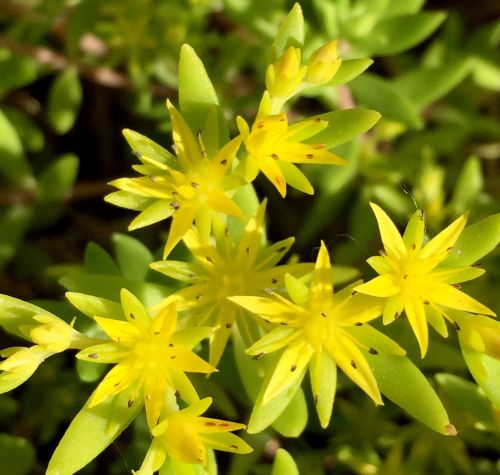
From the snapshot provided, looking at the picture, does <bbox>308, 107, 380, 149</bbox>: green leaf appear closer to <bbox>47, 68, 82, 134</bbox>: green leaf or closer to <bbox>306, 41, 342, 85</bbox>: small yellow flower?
<bbox>306, 41, 342, 85</bbox>: small yellow flower

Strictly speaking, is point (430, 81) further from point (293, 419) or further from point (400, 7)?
point (293, 419)

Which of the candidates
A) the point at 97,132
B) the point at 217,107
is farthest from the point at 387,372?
the point at 97,132

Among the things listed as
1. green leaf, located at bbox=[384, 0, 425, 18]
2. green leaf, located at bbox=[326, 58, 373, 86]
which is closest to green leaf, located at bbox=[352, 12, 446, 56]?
green leaf, located at bbox=[384, 0, 425, 18]

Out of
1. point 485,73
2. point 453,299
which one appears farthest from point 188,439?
point 485,73

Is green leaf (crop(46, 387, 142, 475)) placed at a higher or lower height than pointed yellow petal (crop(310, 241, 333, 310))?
lower

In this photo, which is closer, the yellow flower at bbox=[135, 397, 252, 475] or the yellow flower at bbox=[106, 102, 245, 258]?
the yellow flower at bbox=[135, 397, 252, 475]

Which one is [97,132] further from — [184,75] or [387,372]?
[387,372]
